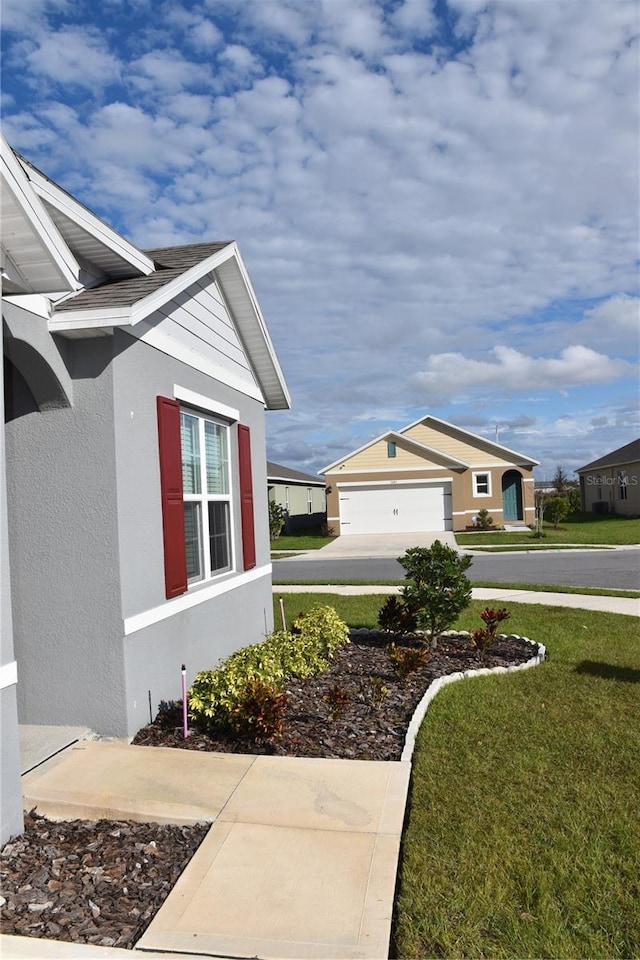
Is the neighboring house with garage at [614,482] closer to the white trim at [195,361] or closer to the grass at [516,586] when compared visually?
the grass at [516,586]

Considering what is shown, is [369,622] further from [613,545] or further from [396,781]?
[613,545]

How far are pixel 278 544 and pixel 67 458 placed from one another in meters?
24.0

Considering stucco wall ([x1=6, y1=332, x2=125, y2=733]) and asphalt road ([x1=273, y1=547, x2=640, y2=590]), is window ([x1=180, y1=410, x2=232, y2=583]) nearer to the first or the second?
stucco wall ([x1=6, y1=332, x2=125, y2=733])

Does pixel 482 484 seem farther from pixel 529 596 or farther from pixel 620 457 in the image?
pixel 529 596

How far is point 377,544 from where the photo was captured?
88.9 feet

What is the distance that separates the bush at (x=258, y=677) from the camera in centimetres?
552

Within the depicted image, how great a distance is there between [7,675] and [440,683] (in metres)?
4.49

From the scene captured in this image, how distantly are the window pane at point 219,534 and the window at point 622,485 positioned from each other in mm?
33448

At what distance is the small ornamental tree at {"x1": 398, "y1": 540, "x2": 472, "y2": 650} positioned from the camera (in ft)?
27.9

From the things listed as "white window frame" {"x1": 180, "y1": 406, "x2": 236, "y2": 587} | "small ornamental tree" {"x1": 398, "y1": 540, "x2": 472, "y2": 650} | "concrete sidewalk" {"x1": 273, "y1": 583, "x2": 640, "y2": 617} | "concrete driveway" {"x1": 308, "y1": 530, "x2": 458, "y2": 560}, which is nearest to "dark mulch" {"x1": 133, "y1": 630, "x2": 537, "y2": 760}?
"small ornamental tree" {"x1": 398, "y1": 540, "x2": 472, "y2": 650}

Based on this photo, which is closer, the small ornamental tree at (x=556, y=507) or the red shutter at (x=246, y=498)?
the red shutter at (x=246, y=498)

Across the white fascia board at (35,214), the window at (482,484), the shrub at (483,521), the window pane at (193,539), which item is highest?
the white fascia board at (35,214)

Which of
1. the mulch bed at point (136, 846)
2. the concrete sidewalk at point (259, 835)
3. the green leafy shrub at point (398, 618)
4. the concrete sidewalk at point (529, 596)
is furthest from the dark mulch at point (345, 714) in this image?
the concrete sidewalk at point (529, 596)

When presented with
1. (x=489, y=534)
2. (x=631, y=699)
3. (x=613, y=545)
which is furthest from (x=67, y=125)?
(x=489, y=534)
